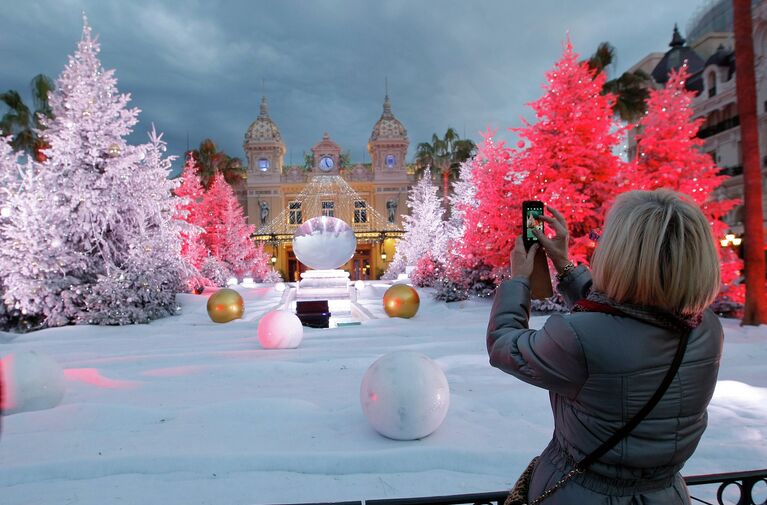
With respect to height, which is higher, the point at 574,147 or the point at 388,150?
the point at 388,150

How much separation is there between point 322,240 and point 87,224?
6.64m

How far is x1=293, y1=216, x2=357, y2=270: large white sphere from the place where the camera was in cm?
1554

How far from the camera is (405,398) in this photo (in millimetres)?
3629

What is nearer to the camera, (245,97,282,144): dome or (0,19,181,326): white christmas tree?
(0,19,181,326): white christmas tree

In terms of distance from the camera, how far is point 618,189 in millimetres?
12289

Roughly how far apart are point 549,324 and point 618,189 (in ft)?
40.9

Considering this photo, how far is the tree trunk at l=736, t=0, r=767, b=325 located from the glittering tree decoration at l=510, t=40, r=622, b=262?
306 cm

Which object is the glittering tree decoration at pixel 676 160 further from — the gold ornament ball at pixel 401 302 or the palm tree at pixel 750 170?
the gold ornament ball at pixel 401 302

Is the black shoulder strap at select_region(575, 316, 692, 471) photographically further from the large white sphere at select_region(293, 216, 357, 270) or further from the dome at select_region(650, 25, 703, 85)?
the dome at select_region(650, 25, 703, 85)

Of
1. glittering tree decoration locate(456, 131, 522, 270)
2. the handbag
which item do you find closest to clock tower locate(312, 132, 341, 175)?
glittering tree decoration locate(456, 131, 522, 270)

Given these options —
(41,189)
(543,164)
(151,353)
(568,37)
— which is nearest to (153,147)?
(41,189)

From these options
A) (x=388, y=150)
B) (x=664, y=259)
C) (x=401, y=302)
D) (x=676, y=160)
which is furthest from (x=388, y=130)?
(x=664, y=259)

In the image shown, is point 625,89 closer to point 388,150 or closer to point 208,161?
point 388,150

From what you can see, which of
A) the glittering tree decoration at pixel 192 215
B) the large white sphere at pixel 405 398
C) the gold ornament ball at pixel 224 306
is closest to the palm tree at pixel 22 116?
the glittering tree decoration at pixel 192 215
